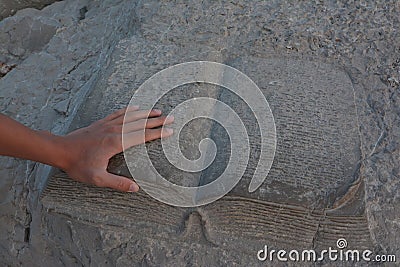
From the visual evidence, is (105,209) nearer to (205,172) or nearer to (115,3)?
(205,172)

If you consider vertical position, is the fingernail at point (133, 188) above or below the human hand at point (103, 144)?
below

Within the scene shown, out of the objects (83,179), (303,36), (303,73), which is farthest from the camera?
(303,36)

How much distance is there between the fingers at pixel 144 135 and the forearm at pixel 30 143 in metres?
0.15

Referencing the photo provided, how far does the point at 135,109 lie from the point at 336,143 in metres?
0.46

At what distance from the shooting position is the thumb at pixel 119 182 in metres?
1.16

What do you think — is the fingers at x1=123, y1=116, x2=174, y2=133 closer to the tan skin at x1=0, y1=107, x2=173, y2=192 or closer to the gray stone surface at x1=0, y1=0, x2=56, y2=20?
the tan skin at x1=0, y1=107, x2=173, y2=192

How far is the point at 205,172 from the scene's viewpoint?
1.21 meters

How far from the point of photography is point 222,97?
1309mm

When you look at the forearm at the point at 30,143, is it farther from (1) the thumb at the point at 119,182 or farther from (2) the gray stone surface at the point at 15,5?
(2) the gray stone surface at the point at 15,5

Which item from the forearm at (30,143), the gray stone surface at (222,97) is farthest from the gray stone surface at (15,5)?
the forearm at (30,143)

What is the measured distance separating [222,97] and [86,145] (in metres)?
0.34

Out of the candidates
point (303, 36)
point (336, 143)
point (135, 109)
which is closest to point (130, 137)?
point (135, 109)

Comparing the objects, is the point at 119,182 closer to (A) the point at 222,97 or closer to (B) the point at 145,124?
(B) the point at 145,124

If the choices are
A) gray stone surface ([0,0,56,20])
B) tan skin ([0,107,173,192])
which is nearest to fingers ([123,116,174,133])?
tan skin ([0,107,173,192])
